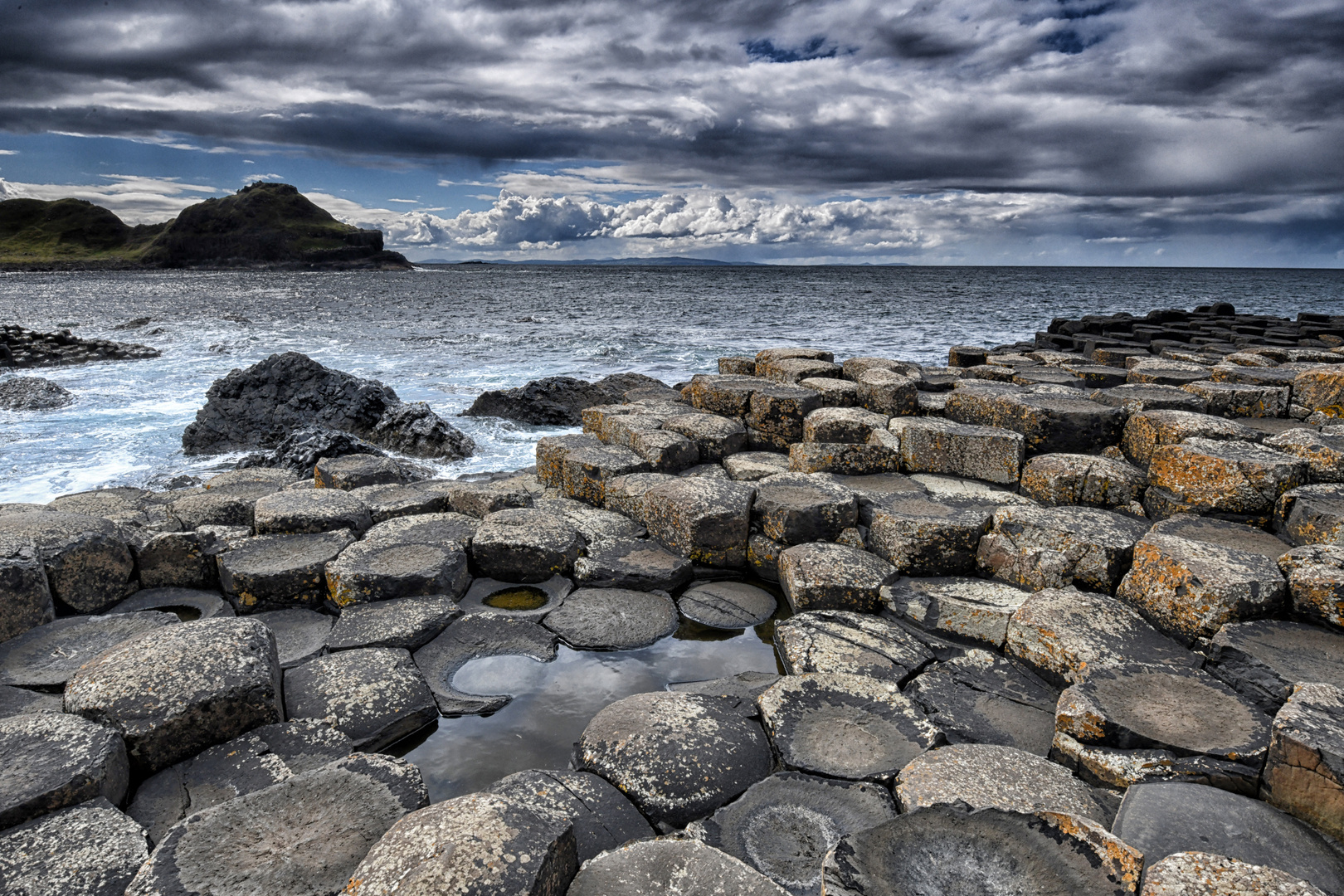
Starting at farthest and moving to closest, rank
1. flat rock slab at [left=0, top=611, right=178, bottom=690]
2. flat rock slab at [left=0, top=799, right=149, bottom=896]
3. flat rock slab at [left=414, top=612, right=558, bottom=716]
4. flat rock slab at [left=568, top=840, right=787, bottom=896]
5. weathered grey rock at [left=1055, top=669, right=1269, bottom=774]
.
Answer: flat rock slab at [left=414, top=612, right=558, bottom=716]
flat rock slab at [left=0, top=611, right=178, bottom=690]
weathered grey rock at [left=1055, top=669, right=1269, bottom=774]
flat rock slab at [left=0, top=799, right=149, bottom=896]
flat rock slab at [left=568, top=840, right=787, bottom=896]

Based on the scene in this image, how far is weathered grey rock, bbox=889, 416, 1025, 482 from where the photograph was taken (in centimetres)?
473

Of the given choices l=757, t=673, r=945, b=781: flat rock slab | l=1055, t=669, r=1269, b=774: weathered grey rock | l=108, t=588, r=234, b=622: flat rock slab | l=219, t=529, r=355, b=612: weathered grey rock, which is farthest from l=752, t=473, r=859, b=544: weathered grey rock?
l=108, t=588, r=234, b=622: flat rock slab

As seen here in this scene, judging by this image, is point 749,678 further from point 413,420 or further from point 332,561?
point 413,420

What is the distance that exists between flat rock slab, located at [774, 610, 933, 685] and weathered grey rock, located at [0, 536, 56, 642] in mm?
3900

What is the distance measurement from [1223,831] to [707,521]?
9.41ft

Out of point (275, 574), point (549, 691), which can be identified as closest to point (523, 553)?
point (549, 691)

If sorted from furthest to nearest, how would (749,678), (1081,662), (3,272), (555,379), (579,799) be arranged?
(3,272)
(555,379)
(749,678)
(1081,662)
(579,799)

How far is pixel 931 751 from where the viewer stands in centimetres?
259

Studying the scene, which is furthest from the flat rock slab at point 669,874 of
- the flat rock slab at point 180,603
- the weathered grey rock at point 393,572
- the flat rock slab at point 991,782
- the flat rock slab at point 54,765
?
Answer: the flat rock slab at point 180,603

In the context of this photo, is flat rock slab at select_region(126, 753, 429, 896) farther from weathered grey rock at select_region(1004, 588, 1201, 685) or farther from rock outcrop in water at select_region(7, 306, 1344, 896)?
weathered grey rock at select_region(1004, 588, 1201, 685)

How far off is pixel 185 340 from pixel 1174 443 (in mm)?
26682

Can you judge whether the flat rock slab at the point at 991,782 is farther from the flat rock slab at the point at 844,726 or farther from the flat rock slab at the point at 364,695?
the flat rock slab at the point at 364,695

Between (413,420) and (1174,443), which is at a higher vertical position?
(1174,443)

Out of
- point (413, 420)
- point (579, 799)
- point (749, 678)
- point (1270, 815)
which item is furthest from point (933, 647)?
point (413, 420)
